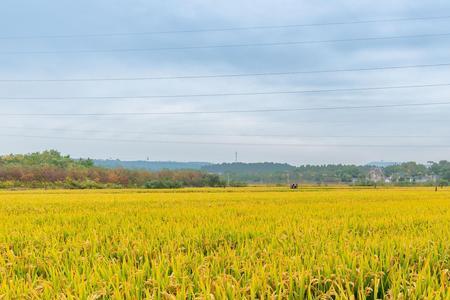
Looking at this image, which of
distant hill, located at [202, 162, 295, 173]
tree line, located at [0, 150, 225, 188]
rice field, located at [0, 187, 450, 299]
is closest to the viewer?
rice field, located at [0, 187, 450, 299]

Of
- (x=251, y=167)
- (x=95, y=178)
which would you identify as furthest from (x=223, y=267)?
(x=251, y=167)

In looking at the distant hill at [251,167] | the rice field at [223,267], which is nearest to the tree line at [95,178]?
the rice field at [223,267]

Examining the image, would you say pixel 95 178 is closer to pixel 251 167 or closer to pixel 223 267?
pixel 223 267

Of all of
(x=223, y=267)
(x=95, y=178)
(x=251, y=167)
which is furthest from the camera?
(x=251, y=167)

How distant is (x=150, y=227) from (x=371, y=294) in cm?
405

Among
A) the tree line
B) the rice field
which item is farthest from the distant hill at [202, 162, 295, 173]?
the rice field

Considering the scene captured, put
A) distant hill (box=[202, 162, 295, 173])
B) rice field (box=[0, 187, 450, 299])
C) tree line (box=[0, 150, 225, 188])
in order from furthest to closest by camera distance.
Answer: distant hill (box=[202, 162, 295, 173]) → tree line (box=[0, 150, 225, 188]) → rice field (box=[0, 187, 450, 299])

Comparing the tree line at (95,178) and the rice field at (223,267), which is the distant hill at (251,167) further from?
the rice field at (223,267)

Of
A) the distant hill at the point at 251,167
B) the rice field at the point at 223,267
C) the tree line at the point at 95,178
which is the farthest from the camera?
the distant hill at the point at 251,167

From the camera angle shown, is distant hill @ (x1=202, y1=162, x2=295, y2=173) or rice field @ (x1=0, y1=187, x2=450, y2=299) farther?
distant hill @ (x1=202, y1=162, x2=295, y2=173)

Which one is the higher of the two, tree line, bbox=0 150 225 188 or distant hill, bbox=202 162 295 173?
distant hill, bbox=202 162 295 173

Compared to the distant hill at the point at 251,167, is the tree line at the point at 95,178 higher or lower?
lower

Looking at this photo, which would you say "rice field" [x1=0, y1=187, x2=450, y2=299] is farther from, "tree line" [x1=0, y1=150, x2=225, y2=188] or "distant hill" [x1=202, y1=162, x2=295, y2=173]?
"distant hill" [x1=202, y1=162, x2=295, y2=173]

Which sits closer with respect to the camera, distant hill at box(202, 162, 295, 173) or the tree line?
the tree line
